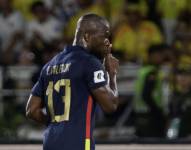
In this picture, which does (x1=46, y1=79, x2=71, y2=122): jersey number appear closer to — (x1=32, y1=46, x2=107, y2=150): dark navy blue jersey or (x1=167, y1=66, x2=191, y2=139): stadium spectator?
(x1=32, y1=46, x2=107, y2=150): dark navy blue jersey

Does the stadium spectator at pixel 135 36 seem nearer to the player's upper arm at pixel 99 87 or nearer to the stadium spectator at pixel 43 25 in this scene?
the stadium spectator at pixel 43 25

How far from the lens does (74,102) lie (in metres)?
4.64

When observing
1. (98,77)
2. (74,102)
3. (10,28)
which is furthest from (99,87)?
(10,28)

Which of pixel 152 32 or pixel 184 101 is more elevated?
pixel 152 32

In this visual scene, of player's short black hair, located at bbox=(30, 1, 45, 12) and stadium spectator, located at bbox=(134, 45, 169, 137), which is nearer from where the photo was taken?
stadium spectator, located at bbox=(134, 45, 169, 137)

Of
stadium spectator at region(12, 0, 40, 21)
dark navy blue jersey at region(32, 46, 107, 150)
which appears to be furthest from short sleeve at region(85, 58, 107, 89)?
stadium spectator at region(12, 0, 40, 21)

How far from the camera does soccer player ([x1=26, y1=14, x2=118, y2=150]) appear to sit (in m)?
4.60

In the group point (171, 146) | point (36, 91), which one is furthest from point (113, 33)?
point (36, 91)

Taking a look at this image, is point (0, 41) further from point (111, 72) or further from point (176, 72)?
point (111, 72)

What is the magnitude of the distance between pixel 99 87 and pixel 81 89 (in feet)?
0.42

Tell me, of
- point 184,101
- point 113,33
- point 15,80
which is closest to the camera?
point 184,101

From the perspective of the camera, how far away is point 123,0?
10.8m

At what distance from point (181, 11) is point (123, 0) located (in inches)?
32.8

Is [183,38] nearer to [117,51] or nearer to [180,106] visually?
[117,51]
